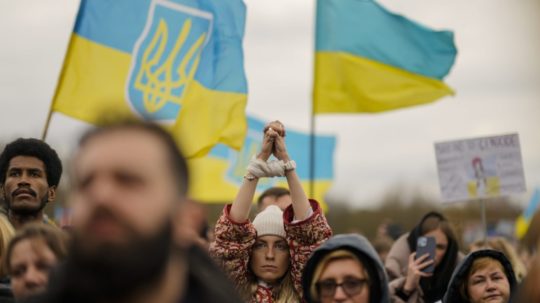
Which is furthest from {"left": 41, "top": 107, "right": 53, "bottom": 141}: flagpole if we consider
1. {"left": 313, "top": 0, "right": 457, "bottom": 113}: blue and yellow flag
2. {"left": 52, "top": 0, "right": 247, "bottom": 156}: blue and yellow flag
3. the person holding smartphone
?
{"left": 313, "top": 0, "right": 457, "bottom": 113}: blue and yellow flag

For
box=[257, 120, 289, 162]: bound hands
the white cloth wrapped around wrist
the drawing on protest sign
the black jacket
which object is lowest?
the black jacket

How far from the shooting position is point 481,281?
5.69 meters

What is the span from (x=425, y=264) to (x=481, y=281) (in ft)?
4.09

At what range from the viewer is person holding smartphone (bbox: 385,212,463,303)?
274 inches

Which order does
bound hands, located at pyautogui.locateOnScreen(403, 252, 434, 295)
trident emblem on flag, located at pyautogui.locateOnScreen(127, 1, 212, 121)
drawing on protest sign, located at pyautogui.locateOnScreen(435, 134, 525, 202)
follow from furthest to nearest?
drawing on protest sign, located at pyautogui.locateOnScreen(435, 134, 525, 202) < trident emblem on flag, located at pyautogui.locateOnScreen(127, 1, 212, 121) < bound hands, located at pyautogui.locateOnScreen(403, 252, 434, 295)

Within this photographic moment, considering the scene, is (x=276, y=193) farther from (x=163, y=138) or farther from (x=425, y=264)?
(x=163, y=138)

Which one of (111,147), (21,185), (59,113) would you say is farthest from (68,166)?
(59,113)

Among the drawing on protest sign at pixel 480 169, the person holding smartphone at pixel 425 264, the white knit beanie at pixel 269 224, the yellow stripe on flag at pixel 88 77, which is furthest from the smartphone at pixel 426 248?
the drawing on protest sign at pixel 480 169

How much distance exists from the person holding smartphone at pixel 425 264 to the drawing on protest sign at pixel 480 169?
9.86 feet

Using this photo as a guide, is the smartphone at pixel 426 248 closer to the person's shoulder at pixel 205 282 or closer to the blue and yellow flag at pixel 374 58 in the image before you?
the blue and yellow flag at pixel 374 58

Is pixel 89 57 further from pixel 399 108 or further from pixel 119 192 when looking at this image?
pixel 119 192

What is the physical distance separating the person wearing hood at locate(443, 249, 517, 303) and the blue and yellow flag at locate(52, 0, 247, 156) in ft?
10.4

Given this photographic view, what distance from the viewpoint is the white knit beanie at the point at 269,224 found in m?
5.05

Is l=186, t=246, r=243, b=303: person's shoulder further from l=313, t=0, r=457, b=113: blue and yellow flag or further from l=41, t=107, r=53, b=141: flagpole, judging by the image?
l=313, t=0, r=457, b=113: blue and yellow flag
